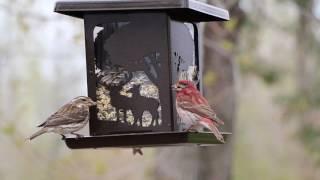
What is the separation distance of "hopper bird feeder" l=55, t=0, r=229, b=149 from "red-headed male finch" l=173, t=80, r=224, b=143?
5 cm

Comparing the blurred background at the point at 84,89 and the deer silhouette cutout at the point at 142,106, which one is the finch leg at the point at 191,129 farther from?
the blurred background at the point at 84,89

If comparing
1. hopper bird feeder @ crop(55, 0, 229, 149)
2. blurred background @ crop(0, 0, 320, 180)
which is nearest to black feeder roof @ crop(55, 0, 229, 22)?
hopper bird feeder @ crop(55, 0, 229, 149)

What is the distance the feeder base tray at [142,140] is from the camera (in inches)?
174

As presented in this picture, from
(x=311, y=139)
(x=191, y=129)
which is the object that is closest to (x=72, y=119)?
(x=191, y=129)

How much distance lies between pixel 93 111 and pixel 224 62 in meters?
4.96

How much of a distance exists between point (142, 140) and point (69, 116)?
425mm

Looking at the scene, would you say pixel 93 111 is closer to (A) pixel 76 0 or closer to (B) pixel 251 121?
(A) pixel 76 0

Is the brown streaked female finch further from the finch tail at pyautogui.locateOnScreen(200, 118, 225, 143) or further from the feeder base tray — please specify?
the finch tail at pyautogui.locateOnScreen(200, 118, 225, 143)

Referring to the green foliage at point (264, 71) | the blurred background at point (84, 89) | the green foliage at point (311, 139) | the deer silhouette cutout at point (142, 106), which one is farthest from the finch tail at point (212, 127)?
the green foliage at point (311, 139)

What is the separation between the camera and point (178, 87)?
4.67m

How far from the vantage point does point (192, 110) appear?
4.63 m

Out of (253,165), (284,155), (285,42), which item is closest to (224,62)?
(253,165)

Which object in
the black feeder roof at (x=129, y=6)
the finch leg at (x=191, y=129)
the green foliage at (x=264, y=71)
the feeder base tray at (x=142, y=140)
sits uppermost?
the black feeder roof at (x=129, y=6)

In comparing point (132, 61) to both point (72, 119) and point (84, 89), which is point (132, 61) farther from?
point (84, 89)
